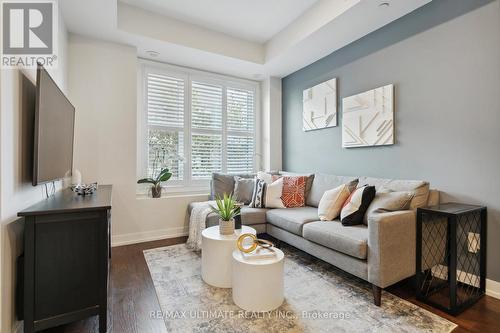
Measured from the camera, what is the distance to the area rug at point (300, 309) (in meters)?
1.61

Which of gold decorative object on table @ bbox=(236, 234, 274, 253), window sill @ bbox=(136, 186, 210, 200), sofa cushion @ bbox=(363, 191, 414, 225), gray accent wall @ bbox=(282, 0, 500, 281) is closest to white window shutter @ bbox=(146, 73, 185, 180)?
window sill @ bbox=(136, 186, 210, 200)

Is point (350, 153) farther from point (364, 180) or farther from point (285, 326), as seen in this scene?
point (285, 326)

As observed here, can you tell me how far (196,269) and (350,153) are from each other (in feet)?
7.46

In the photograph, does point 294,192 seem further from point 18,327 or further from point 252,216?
point 18,327

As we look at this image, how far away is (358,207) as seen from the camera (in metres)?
2.30

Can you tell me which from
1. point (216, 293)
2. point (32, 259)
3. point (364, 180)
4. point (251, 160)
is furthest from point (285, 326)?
point (251, 160)

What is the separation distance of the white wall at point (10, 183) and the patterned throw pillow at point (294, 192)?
2488mm

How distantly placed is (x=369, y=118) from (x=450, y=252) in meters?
1.63

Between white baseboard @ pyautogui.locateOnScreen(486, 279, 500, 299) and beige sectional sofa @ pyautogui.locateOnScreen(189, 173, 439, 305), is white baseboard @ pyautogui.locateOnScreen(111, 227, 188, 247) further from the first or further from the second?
white baseboard @ pyautogui.locateOnScreen(486, 279, 500, 299)

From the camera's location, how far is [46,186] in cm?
203

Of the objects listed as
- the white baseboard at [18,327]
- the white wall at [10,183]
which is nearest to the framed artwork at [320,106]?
the white wall at [10,183]

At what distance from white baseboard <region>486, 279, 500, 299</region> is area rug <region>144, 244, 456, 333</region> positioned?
0.70 metres

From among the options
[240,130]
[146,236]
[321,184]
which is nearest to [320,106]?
[321,184]

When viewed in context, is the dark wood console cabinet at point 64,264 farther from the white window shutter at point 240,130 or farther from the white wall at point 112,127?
the white window shutter at point 240,130
